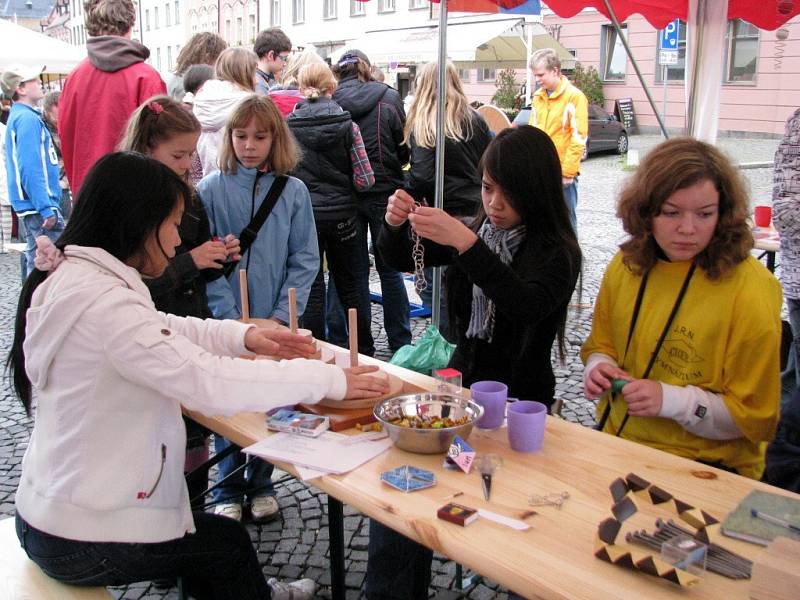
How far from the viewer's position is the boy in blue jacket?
5996 mm

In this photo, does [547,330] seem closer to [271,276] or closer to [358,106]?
[271,276]

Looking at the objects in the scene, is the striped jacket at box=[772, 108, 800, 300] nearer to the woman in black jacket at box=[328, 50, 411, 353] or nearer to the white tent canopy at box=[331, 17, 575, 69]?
the woman in black jacket at box=[328, 50, 411, 353]

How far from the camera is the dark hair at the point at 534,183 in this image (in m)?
2.23

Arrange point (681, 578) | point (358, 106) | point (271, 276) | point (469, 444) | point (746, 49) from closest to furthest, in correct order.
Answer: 1. point (681, 578)
2. point (469, 444)
3. point (271, 276)
4. point (358, 106)
5. point (746, 49)

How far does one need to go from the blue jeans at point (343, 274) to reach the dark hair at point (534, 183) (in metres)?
2.24

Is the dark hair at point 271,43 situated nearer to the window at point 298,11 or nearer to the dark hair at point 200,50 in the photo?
the dark hair at point 200,50

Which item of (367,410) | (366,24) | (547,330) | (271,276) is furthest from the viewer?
(366,24)

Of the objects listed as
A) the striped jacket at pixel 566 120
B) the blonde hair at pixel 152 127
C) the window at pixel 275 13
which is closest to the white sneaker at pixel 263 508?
the blonde hair at pixel 152 127

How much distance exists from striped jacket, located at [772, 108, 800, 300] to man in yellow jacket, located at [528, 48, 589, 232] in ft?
12.5

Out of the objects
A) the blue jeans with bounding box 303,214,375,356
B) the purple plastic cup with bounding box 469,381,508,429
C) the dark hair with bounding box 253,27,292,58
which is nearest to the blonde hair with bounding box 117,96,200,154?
the purple plastic cup with bounding box 469,381,508,429

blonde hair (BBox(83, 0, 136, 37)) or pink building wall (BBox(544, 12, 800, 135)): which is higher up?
pink building wall (BBox(544, 12, 800, 135))

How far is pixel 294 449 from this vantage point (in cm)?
180

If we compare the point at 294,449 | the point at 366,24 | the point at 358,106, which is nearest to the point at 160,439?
→ the point at 294,449

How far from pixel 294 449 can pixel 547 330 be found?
3.05ft
